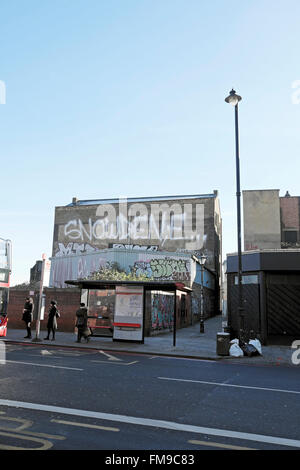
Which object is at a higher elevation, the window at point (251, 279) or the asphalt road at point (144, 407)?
the window at point (251, 279)

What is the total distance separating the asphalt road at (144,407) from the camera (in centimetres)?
455

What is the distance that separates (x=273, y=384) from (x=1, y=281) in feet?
34.6

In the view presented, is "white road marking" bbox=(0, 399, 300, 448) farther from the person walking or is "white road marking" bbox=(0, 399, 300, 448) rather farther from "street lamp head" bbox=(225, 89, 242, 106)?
"street lamp head" bbox=(225, 89, 242, 106)

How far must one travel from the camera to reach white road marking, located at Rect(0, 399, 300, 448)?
4691mm

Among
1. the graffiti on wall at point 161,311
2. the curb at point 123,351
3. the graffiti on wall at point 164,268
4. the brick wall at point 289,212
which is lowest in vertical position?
the curb at point 123,351

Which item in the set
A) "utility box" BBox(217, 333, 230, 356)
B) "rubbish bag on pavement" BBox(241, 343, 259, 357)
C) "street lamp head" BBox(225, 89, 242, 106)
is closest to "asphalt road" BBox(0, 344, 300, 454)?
"utility box" BBox(217, 333, 230, 356)

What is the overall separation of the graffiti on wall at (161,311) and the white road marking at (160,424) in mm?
15511

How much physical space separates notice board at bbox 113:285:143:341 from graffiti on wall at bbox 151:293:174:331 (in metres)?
4.48

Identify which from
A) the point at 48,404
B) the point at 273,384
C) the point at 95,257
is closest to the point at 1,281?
the point at 48,404

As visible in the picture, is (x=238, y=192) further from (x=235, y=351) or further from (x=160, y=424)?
(x=160, y=424)

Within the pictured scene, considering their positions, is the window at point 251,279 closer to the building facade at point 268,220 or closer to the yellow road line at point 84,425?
the building facade at point 268,220

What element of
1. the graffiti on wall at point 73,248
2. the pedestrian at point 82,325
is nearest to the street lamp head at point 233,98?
the pedestrian at point 82,325

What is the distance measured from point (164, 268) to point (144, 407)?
24.9m
